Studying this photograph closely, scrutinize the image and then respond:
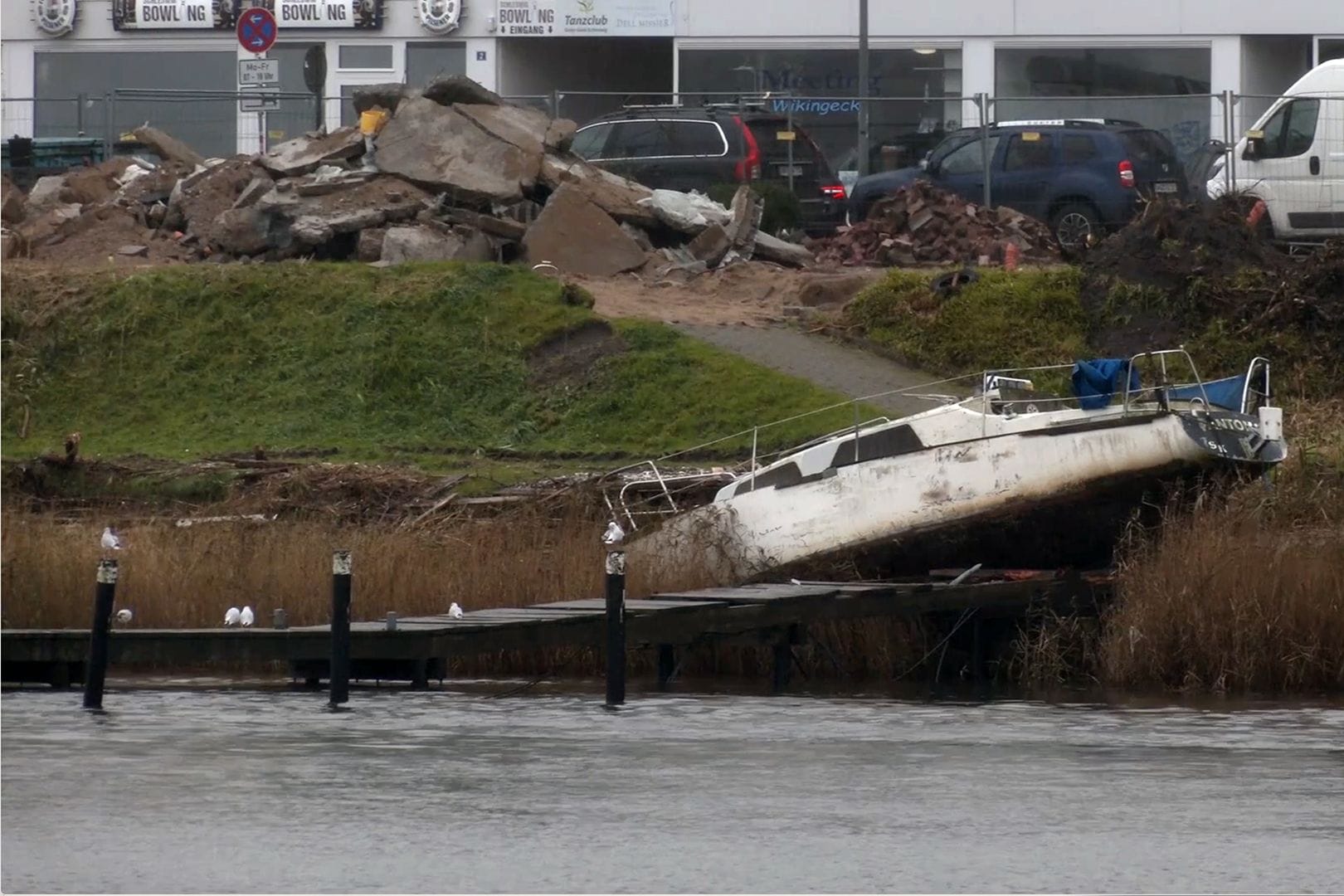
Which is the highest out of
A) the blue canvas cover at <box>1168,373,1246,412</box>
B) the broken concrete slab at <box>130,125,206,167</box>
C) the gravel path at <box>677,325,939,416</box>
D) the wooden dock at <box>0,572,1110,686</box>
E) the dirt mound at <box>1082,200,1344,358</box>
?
the broken concrete slab at <box>130,125,206,167</box>

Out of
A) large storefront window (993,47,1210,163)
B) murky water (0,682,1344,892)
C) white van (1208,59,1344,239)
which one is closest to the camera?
murky water (0,682,1344,892)

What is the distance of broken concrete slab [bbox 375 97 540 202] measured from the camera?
29906mm

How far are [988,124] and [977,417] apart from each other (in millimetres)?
13228

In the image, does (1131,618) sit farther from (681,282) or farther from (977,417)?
(681,282)

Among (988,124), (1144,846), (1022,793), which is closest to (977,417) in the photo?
(1022,793)

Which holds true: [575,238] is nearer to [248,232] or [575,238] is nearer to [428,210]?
[428,210]

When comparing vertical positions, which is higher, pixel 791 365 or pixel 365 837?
pixel 791 365

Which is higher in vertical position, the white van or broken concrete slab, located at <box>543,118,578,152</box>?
broken concrete slab, located at <box>543,118,578,152</box>

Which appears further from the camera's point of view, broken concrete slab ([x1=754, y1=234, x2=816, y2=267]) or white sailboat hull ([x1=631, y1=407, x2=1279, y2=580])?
broken concrete slab ([x1=754, y1=234, x2=816, y2=267])

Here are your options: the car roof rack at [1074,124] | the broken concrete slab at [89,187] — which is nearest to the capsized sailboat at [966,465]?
the car roof rack at [1074,124]

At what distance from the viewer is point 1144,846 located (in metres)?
11.9

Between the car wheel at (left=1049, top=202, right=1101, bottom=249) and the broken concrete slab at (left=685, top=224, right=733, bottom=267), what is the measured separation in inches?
160

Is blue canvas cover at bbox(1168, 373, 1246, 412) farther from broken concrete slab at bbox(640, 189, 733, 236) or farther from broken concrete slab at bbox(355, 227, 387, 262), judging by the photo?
broken concrete slab at bbox(355, 227, 387, 262)

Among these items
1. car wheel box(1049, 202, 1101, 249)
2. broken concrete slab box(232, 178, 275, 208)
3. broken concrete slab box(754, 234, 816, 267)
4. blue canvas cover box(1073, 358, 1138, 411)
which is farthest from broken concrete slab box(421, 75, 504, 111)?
blue canvas cover box(1073, 358, 1138, 411)
